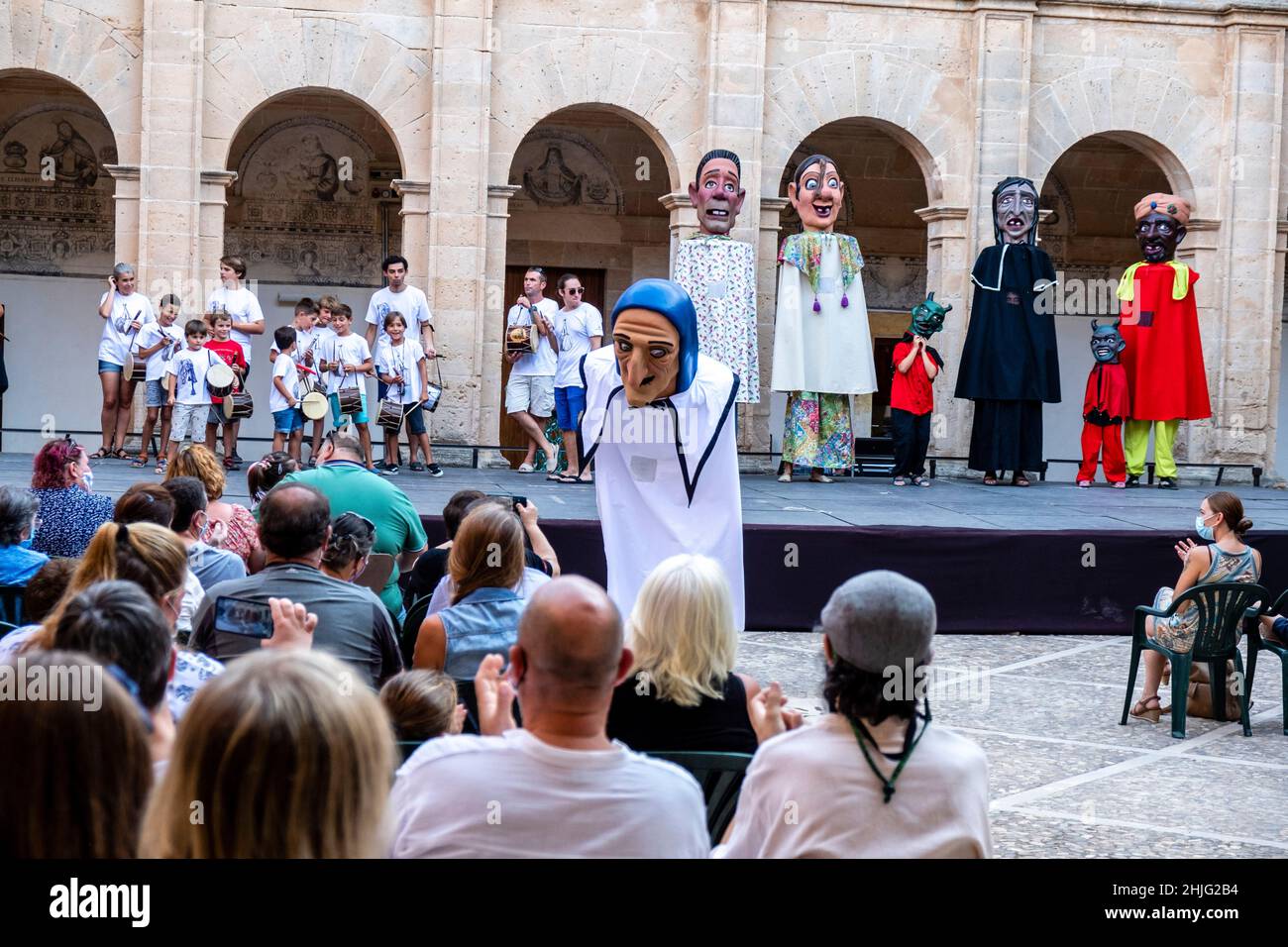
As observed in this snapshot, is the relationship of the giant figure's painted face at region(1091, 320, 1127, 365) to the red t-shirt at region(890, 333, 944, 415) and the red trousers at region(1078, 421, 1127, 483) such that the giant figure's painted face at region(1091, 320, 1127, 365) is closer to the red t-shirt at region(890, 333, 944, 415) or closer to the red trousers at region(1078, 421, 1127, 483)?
the red trousers at region(1078, 421, 1127, 483)

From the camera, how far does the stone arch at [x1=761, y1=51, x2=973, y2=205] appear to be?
1549 centimetres

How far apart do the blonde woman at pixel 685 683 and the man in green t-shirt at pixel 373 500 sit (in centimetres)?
273

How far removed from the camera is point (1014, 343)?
47.4ft

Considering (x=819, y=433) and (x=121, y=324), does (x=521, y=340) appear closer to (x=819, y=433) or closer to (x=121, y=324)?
(x=819, y=433)

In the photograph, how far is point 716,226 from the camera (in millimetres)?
13898

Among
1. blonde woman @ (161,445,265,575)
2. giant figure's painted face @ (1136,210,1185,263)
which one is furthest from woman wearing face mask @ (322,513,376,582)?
giant figure's painted face @ (1136,210,1185,263)

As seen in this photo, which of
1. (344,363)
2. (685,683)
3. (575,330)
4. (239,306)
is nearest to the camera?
(685,683)

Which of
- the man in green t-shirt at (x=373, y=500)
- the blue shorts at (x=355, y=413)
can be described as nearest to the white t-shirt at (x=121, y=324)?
the blue shorts at (x=355, y=413)

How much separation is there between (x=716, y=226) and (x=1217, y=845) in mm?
9025

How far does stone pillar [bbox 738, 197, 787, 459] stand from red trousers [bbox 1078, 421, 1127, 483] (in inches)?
115

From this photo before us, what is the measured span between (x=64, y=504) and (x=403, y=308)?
7.63 m

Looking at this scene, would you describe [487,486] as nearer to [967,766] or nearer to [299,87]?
[299,87]

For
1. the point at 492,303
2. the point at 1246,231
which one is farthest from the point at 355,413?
the point at 1246,231

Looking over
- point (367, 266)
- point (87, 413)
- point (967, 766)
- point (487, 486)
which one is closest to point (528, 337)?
point (487, 486)
